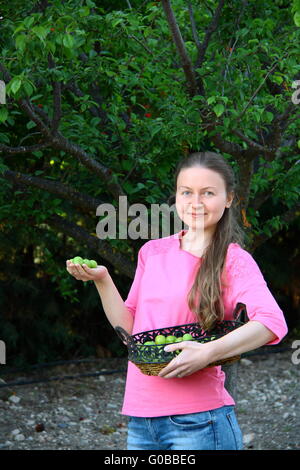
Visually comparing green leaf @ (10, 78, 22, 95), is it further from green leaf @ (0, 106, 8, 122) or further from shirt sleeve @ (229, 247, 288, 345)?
shirt sleeve @ (229, 247, 288, 345)

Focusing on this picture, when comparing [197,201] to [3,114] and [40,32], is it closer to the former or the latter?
[40,32]

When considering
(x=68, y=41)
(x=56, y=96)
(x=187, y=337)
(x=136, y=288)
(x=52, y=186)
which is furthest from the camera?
(x=52, y=186)

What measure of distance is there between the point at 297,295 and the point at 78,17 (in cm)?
498

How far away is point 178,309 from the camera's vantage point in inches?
68.6

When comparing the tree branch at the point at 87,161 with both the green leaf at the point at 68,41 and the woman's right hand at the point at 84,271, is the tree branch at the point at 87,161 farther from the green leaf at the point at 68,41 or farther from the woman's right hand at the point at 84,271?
the woman's right hand at the point at 84,271

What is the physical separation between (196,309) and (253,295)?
167mm

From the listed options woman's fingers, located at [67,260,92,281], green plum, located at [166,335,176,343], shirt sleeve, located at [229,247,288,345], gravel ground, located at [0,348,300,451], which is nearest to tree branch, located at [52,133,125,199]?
woman's fingers, located at [67,260,92,281]

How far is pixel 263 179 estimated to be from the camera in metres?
3.30

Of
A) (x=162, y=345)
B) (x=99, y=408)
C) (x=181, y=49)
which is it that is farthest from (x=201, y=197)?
(x=99, y=408)

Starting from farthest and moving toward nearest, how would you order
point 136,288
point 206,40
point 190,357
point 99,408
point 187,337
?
1. point 99,408
2. point 206,40
3. point 136,288
4. point 187,337
5. point 190,357

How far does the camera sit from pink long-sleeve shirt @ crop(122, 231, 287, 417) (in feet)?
5.44

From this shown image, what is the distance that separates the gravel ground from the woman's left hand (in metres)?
2.62

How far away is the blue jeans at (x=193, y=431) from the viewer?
65.5 inches

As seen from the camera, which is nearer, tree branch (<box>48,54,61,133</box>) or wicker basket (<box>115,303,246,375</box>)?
wicker basket (<box>115,303,246,375</box>)
